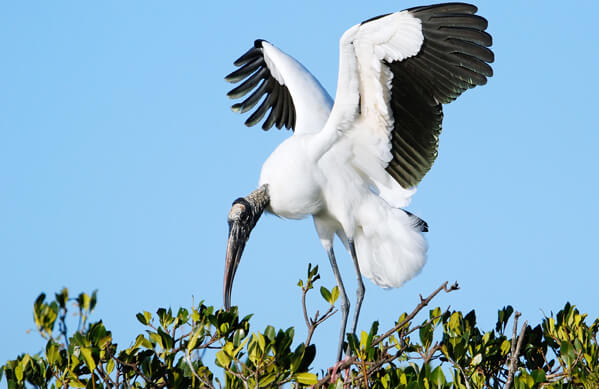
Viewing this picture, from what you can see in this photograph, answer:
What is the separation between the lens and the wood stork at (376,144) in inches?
190

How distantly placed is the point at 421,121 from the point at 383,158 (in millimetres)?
386

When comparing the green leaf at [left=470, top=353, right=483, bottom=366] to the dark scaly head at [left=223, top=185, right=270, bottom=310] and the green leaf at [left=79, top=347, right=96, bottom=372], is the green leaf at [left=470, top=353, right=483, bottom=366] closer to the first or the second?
the green leaf at [left=79, top=347, right=96, bottom=372]

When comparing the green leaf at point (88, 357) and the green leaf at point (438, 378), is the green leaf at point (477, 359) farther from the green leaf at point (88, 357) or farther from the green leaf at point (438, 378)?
the green leaf at point (88, 357)

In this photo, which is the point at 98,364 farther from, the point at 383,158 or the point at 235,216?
the point at 383,158

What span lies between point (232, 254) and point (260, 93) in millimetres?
2135

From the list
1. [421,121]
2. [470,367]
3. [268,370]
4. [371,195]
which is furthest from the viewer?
[371,195]

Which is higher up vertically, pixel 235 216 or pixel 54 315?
pixel 235 216

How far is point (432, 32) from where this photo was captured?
4.86 metres

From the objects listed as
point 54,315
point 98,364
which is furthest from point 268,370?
point 54,315

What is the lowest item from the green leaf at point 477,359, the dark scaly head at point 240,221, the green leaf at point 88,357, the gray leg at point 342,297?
the green leaf at point 477,359

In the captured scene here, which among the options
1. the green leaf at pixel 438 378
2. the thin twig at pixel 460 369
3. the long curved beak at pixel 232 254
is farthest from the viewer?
the long curved beak at pixel 232 254

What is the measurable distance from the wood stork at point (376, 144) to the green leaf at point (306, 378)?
7.56 ft

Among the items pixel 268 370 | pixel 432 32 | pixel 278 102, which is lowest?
pixel 268 370

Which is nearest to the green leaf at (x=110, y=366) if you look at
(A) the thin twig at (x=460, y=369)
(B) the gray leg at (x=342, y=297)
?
(A) the thin twig at (x=460, y=369)
